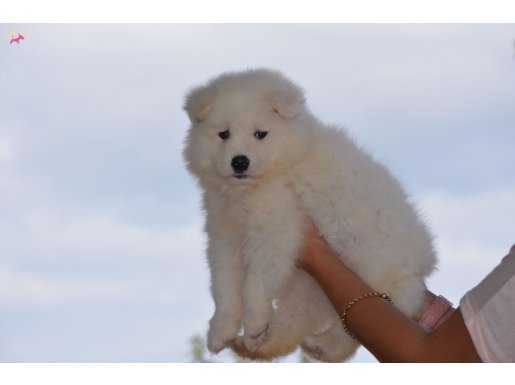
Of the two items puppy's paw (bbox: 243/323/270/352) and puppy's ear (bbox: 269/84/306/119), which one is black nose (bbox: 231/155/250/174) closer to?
puppy's ear (bbox: 269/84/306/119)

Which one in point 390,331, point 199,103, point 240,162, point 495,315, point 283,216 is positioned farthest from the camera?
point 199,103

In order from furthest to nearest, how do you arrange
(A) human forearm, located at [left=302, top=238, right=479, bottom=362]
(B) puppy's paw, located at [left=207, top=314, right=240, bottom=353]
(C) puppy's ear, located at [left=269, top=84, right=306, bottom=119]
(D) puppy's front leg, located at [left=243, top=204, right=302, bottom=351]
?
1. (C) puppy's ear, located at [left=269, top=84, right=306, bottom=119]
2. (B) puppy's paw, located at [left=207, top=314, right=240, bottom=353]
3. (D) puppy's front leg, located at [left=243, top=204, right=302, bottom=351]
4. (A) human forearm, located at [left=302, top=238, right=479, bottom=362]

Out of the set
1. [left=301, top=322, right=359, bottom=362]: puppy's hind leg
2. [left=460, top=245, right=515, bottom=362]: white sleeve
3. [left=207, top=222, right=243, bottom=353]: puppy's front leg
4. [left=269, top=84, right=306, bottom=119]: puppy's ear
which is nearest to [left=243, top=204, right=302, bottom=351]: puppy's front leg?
[left=207, top=222, right=243, bottom=353]: puppy's front leg

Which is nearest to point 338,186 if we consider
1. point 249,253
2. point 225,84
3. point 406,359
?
point 249,253

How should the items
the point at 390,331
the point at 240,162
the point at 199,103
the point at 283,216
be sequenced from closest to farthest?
the point at 390,331 < the point at 240,162 < the point at 283,216 < the point at 199,103

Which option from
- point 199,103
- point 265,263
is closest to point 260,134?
point 199,103

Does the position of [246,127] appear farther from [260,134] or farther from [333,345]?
[333,345]

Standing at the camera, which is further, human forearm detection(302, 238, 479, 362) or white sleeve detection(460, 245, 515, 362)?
human forearm detection(302, 238, 479, 362)

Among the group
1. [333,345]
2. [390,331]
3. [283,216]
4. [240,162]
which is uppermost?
[240,162]
